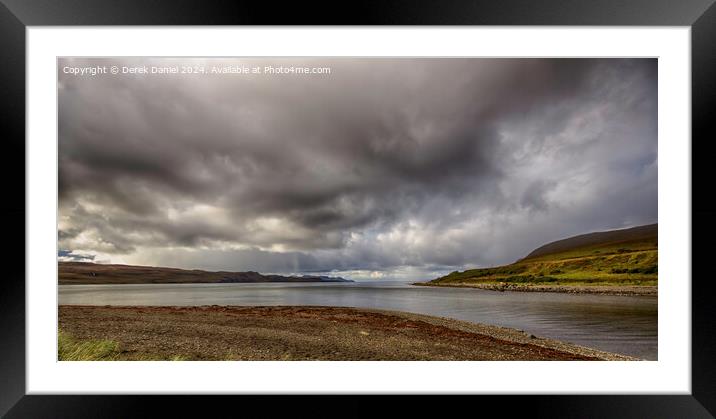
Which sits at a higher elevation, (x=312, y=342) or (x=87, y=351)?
(x=87, y=351)

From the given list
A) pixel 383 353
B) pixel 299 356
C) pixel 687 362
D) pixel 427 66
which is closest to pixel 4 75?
pixel 299 356

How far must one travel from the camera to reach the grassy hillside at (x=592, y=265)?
26.4 m

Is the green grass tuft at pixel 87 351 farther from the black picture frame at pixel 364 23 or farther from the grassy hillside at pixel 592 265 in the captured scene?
the grassy hillside at pixel 592 265

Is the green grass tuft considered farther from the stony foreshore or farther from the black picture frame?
the black picture frame

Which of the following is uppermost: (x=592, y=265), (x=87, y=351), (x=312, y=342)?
(x=87, y=351)

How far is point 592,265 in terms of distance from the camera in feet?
111

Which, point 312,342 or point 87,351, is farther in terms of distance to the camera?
point 312,342

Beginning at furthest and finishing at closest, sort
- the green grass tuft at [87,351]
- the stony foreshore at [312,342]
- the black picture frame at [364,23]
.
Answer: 1. the stony foreshore at [312,342]
2. the green grass tuft at [87,351]
3. the black picture frame at [364,23]

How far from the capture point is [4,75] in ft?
8.38

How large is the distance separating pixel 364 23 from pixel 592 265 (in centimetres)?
4123

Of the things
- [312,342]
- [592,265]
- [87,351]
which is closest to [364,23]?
[312,342]

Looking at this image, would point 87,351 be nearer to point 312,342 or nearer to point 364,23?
point 312,342

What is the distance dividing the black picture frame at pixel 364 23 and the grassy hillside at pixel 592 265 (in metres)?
23.9

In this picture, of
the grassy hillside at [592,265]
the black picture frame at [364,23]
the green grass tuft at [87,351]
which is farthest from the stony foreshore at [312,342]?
the grassy hillside at [592,265]
